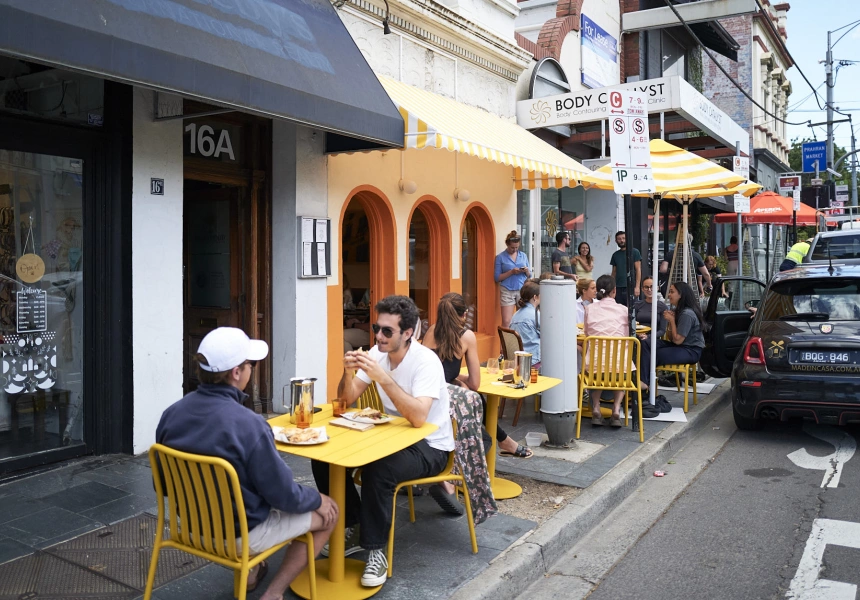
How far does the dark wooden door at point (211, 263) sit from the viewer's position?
746 centimetres

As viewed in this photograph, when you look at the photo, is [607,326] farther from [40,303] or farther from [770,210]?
[770,210]

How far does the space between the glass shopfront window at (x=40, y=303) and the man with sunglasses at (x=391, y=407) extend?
261cm

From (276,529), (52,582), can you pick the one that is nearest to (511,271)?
(52,582)

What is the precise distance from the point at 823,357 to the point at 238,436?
5.43 m

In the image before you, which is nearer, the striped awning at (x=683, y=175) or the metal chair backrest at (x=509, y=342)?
the metal chair backrest at (x=509, y=342)

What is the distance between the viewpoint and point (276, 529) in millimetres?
3115

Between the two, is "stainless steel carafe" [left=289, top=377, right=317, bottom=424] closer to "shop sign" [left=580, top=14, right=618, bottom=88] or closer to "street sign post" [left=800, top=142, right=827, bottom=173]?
"shop sign" [left=580, top=14, right=618, bottom=88]

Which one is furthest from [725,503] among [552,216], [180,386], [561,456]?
[552,216]

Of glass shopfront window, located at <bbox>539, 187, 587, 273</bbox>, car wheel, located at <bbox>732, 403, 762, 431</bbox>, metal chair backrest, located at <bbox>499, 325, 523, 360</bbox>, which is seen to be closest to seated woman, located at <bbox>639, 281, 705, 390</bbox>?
car wheel, located at <bbox>732, 403, 762, 431</bbox>

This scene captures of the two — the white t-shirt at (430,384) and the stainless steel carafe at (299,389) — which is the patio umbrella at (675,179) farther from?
the stainless steel carafe at (299,389)

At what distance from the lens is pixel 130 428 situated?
230 inches

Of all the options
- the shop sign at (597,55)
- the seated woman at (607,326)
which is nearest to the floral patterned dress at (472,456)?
the seated woman at (607,326)

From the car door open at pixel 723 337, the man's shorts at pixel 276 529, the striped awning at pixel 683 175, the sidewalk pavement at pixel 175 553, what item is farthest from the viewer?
the car door open at pixel 723 337

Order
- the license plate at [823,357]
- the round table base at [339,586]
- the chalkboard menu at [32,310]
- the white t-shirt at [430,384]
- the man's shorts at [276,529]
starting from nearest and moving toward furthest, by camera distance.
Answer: the man's shorts at [276,529]
the round table base at [339,586]
the white t-shirt at [430,384]
the chalkboard menu at [32,310]
the license plate at [823,357]
